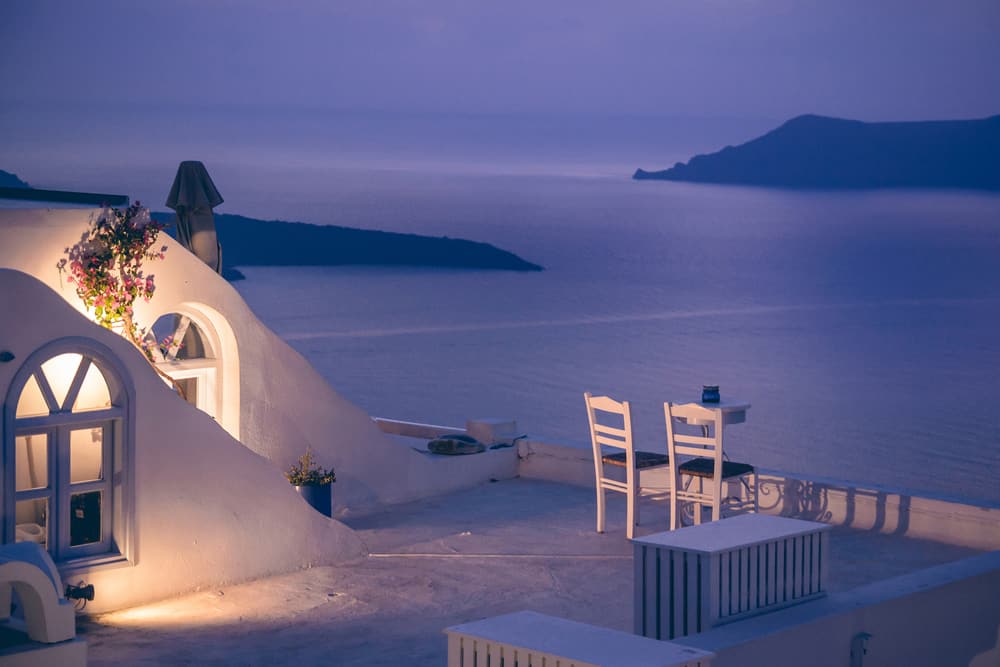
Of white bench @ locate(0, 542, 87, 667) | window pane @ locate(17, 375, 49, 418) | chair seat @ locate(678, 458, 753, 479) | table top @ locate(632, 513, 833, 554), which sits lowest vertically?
white bench @ locate(0, 542, 87, 667)

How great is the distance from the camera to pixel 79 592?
7.44m

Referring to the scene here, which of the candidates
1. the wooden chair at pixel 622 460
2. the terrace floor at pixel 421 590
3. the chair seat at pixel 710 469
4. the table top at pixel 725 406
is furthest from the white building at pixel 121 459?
the table top at pixel 725 406

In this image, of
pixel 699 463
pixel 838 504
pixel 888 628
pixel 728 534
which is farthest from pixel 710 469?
pixel 728 534

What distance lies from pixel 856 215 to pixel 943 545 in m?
85.0

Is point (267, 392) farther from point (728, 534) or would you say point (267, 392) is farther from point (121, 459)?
point (728, 534)

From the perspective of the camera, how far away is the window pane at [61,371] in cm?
771

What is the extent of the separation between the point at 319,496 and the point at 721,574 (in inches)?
183

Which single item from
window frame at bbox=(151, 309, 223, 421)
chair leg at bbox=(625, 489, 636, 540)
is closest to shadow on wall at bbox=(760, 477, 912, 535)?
chair leg at bbox=(625, 489, 636, 540)

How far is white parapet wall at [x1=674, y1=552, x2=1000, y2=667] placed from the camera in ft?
17.2

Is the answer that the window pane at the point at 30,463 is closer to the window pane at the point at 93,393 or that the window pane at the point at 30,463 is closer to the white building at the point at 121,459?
the white building at the point at 121,459

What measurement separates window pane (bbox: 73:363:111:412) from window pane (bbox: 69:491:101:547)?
49cm

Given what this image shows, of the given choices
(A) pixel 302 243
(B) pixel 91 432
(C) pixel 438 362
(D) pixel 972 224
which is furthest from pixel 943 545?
(D) pixel 972 224

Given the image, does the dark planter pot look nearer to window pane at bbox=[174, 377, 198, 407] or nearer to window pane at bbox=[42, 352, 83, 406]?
window pane at bbox=[174, 377, 198, 407]

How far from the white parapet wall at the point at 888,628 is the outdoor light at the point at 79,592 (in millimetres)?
3805
